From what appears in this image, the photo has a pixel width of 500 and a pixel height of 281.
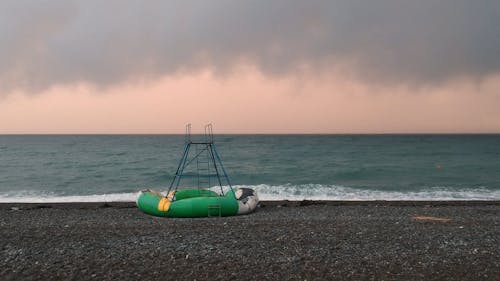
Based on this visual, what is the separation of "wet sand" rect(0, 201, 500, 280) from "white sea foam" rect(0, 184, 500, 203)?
1022cm

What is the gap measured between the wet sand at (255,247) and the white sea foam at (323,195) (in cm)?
1022

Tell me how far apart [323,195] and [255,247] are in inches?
688

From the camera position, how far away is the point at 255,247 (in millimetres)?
10297

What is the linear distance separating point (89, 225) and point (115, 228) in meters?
1.07

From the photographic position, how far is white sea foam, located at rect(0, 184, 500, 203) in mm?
25420

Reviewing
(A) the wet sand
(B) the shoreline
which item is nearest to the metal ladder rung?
(A) the wet sand

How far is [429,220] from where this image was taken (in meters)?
14.2

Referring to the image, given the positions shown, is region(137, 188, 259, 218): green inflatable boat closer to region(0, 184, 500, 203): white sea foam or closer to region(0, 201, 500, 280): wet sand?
region(0, 201, 500, 280): wet sand

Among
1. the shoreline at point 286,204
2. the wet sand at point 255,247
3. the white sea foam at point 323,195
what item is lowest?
the white sea foam at point 323,195

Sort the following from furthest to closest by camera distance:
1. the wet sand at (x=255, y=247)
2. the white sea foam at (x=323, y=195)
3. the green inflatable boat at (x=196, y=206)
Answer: the white sea foam at (x=323, y=195) < the green inflatable boat at (x=196, y=206) < the wet sand at (x=255, y=247)

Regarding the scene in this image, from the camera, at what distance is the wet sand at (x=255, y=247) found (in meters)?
8.72

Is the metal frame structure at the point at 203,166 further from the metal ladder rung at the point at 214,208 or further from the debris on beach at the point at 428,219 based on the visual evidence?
the debris on beach at the point at 428,219

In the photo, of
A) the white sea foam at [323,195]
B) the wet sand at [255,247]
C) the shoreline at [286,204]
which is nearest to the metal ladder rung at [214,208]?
the wet sand at [255,247]

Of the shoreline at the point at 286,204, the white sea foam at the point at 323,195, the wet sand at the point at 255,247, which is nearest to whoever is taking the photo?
the wet sand at the point at 255,247
